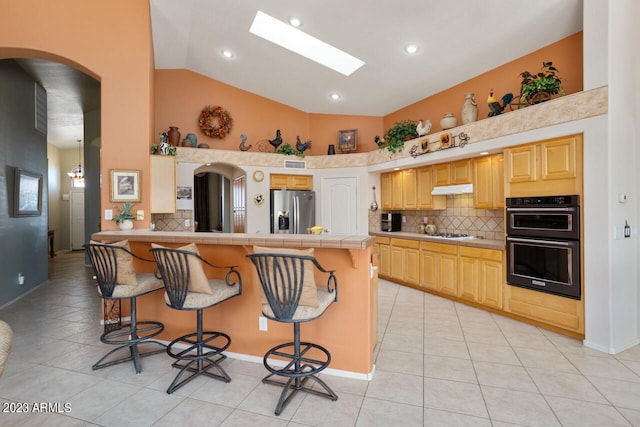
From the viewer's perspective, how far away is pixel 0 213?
426cm

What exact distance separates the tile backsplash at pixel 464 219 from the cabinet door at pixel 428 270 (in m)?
0.69

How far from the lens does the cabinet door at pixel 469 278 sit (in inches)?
164

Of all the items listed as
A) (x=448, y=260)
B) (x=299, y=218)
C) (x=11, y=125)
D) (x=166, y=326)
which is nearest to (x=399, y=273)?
(x=448, y=260)

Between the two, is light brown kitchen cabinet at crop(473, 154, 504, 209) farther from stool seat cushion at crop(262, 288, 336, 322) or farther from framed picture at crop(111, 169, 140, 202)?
framed picture at crop(111, 169, 140, 202)

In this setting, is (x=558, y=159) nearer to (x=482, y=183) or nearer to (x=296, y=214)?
(x=482, y=183)

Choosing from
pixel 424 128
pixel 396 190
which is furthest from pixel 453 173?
pixel 396 190

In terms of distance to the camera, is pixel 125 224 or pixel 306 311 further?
pixel 125 224

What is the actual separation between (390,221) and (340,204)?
3.39 feet

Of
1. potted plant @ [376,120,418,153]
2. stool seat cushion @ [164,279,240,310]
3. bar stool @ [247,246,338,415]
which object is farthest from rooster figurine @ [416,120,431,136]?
stool seat cushion @ [164,279,240,310]

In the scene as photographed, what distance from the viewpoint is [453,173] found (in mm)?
4793

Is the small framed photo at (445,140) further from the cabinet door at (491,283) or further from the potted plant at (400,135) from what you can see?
the cabinet door at (491,283)

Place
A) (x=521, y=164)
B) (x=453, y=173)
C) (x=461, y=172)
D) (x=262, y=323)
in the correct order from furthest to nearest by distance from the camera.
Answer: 1. (x=453, y=173)
2. (x=461, y=172)
3. (x=521, y=164)
4. (x=262, y=323)

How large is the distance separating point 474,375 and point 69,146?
1230cm

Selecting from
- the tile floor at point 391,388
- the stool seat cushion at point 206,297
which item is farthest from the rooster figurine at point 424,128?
the stool seat cushion at point 206,297
